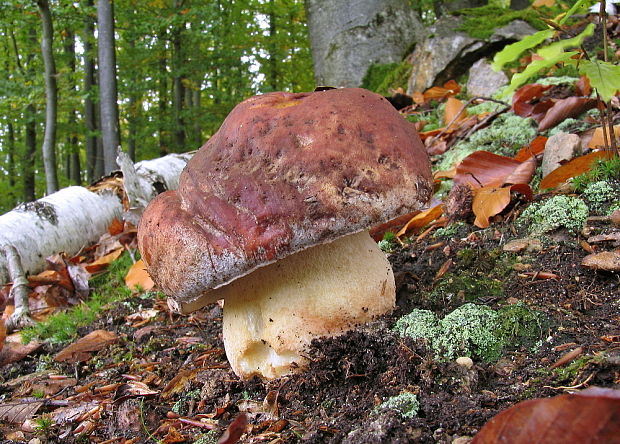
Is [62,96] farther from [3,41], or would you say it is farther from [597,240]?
[597,240]

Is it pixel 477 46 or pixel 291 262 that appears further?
pixel 477 46

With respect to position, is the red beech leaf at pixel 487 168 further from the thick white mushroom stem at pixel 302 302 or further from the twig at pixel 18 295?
the twig at pixel 18 295

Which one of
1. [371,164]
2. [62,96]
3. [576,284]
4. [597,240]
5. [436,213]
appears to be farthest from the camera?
[62,96]

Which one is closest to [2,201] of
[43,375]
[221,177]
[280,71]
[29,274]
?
[280,71]

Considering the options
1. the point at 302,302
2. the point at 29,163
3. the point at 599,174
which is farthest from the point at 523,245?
the point at 29,163

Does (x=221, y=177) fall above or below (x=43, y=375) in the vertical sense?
above

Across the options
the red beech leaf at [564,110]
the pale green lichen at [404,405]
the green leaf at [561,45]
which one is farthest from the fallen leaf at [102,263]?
the green leaf at [561,45]

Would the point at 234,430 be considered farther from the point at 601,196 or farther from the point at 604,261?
the point at 601,196
